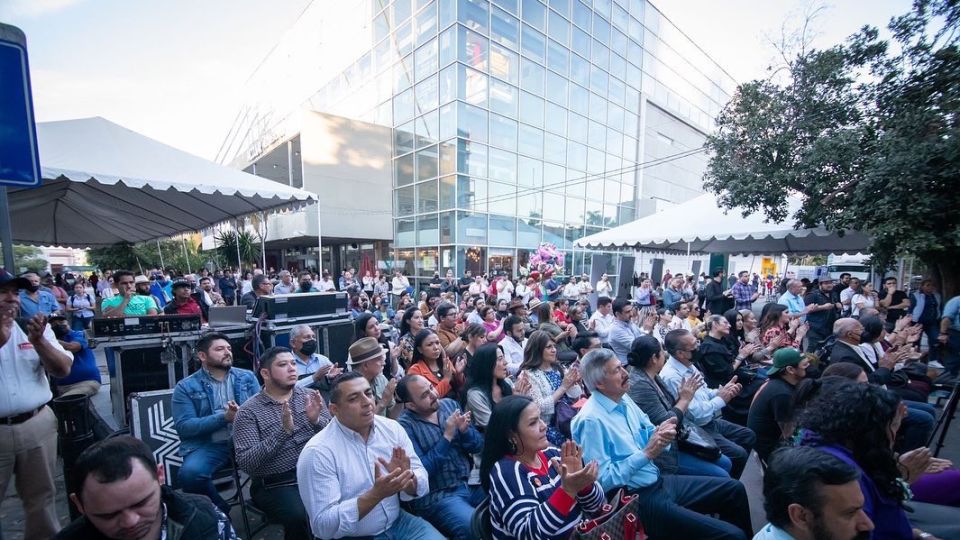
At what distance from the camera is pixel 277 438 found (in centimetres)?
238

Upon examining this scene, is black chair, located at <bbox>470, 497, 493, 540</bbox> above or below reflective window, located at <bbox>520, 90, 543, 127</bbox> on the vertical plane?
below

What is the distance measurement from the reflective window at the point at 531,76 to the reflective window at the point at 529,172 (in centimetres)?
322

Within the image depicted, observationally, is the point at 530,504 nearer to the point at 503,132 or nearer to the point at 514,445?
the point at 514,445

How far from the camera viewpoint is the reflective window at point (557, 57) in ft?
58.3

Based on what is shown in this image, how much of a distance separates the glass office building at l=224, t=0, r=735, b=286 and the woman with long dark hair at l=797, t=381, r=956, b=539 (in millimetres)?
12640

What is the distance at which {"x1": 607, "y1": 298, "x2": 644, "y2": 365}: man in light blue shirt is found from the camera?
5.34m

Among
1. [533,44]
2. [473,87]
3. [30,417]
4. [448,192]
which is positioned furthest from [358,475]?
[533,44]

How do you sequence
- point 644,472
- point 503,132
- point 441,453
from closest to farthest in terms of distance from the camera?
point 644,472
point 441,453
point 503,132

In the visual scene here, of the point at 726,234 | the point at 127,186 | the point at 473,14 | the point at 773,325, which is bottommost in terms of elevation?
the point at 773,325

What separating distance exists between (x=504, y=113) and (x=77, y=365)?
52.7 feet

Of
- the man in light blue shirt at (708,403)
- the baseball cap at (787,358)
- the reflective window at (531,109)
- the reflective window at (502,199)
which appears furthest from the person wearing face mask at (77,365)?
the reflective window at (531,109)

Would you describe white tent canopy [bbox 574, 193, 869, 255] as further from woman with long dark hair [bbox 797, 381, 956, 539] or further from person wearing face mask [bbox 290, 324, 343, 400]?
person wearing face mask [bbox 290, 324, 343, 400]

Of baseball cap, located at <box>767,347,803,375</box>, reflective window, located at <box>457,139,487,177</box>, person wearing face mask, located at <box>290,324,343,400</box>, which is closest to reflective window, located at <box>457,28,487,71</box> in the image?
reflective window, located at <box>457,139,487,177</box>

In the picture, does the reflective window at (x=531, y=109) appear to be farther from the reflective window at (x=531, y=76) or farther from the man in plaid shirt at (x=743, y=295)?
the man in plaid shirt at (x=743, y=295)
